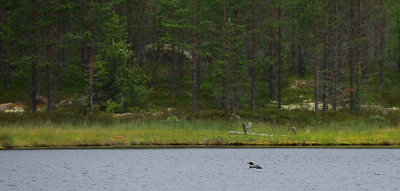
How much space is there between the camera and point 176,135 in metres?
34.2

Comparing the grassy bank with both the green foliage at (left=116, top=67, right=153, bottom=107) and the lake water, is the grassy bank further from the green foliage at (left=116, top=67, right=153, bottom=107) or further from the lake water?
the green foliage at (left=116, top=67, right=153, bottom=107)

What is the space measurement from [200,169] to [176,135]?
36.4 ft

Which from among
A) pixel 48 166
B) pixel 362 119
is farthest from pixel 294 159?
pixel 362 119

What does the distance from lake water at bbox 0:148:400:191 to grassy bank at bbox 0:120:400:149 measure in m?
2.03

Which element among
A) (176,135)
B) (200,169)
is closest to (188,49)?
(176,135)

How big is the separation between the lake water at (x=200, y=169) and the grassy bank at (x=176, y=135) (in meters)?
2.03

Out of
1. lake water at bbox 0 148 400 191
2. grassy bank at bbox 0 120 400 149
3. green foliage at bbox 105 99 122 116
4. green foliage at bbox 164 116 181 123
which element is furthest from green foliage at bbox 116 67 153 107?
lake water at bbox 0 148 400 191

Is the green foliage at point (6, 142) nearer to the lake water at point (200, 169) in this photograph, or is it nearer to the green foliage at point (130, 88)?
the lake water at point (200, 169)

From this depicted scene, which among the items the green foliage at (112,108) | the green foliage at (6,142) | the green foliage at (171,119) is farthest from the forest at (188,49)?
the green foliage at (6,142)

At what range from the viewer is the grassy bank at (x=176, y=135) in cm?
3247

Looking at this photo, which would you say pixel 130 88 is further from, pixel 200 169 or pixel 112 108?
pixel 200 169

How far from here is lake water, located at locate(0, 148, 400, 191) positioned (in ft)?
62.6

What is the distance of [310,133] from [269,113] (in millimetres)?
9053

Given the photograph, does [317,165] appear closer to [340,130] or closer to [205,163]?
[205,163]
